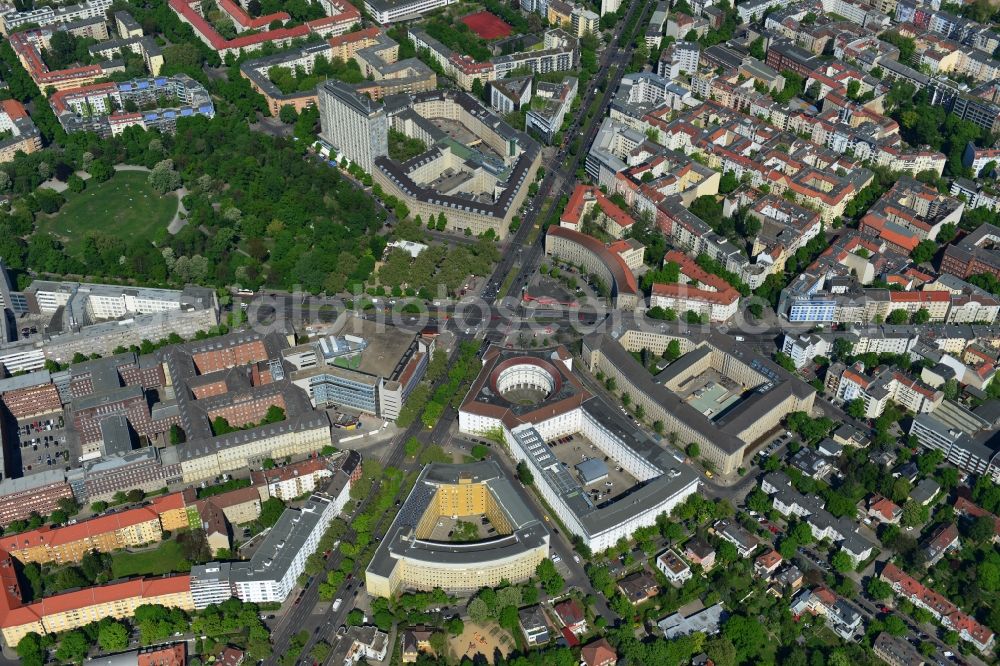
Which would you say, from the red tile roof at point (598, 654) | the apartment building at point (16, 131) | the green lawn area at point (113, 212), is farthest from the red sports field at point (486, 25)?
the red tile roof at point (598, 654)

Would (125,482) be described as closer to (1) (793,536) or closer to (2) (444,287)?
(2) (444,287)

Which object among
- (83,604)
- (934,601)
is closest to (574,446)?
(934,601)

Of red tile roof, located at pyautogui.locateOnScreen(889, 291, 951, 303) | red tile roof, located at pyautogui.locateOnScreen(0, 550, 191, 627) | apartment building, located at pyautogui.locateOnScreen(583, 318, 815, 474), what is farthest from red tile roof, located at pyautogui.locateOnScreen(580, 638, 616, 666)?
red tile roof, located at pyautogui.locateOnScreen(889, 291, 951, 303)

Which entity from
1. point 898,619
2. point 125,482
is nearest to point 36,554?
point 125,482

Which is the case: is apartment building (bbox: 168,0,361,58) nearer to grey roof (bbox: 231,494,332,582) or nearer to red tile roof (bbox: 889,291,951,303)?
grey roof (bbox: 231,494,332,582)

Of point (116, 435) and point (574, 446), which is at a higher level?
point (116, 435)

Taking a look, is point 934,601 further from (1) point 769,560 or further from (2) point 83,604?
(2) point 83,604

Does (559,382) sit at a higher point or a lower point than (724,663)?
higher
